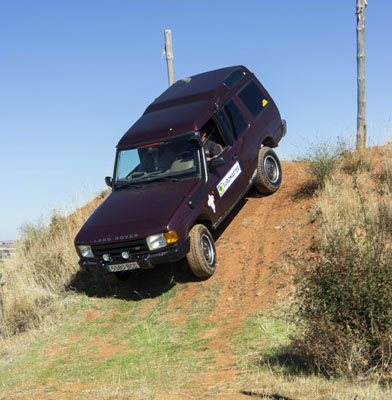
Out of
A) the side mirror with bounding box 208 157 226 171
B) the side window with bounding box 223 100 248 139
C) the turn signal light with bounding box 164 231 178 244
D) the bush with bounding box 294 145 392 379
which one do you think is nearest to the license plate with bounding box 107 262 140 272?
the turn signal light with bounding box 164 231 178 244

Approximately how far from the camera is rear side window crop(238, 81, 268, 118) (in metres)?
11.3

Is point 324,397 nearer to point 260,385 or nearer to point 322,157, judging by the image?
point 260,385

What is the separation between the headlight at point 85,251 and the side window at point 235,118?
132 inches

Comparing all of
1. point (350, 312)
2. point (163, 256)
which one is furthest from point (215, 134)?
point (350, 312)

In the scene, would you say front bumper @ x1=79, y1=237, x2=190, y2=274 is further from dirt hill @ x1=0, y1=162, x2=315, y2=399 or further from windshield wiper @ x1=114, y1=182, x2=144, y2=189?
windshield wiper @ x1=114, y1=182, x2=144, y2=189

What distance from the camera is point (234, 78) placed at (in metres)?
11.5

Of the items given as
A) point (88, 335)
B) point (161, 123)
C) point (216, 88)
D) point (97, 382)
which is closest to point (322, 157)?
point (216, 88)

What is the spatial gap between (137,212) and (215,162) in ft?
4.89

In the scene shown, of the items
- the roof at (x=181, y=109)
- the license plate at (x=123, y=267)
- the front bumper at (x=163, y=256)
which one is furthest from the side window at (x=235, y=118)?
the license plate at (x=123, y=267)

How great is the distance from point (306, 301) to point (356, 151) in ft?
24.0

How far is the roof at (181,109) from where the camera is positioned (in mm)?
9984

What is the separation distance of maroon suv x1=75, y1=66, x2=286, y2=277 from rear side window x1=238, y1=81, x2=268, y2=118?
27mm

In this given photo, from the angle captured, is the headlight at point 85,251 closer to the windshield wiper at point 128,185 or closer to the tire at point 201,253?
the windshield wiper at point 128,185

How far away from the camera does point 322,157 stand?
11945 millimetres
